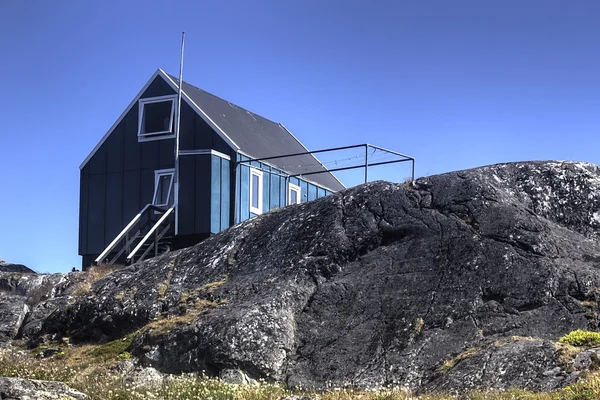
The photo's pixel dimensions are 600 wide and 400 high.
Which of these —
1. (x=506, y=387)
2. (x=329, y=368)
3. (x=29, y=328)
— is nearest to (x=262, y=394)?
(x=329, y=368)

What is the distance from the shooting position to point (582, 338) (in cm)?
1298

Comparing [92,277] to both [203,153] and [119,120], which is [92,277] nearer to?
[203,153]

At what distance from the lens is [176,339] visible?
16469mm

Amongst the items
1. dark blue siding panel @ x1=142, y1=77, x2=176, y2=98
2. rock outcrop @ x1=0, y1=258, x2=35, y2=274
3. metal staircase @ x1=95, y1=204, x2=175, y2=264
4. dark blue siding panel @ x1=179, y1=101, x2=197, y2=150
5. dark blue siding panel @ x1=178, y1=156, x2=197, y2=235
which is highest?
dark blue siding panel @ x1=142, y1=77, x2=176, y2=98

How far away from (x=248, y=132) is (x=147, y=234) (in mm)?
8182

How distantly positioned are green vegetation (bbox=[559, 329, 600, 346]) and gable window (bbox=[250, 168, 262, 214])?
66.1ft

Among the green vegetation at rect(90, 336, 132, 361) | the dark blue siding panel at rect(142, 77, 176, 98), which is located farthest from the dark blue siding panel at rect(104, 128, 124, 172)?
the green vegetation at rect(90, 336, 132, 361)

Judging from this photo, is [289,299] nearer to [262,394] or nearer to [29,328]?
[262,394]

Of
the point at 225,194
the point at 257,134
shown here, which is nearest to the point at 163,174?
the point at 225,194

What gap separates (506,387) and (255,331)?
526cm

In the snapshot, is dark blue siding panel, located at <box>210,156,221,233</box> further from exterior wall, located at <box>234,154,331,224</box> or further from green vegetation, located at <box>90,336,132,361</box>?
green vegetation, located at <box>90,336,132,361</box>

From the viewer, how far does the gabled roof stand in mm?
32894

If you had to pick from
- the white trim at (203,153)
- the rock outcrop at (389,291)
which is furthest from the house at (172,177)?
the rock outcrop at (389,291)

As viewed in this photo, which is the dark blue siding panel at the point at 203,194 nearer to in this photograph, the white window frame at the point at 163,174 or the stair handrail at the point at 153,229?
the stair handrail at the point at 153,229
